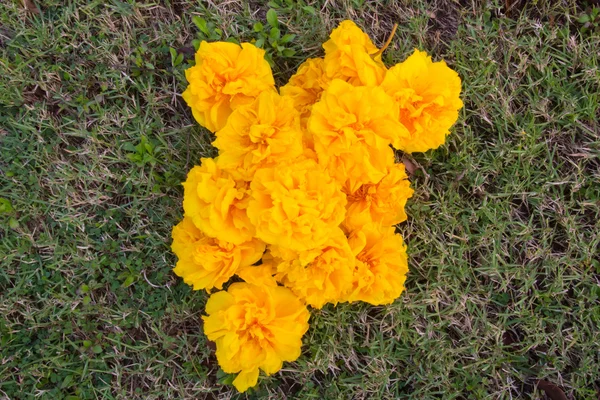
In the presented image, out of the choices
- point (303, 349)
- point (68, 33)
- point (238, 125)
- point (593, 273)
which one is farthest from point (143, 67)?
point (593, 273)

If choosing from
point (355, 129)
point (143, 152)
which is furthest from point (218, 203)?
point (143, 152)

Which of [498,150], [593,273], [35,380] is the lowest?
[35,380]

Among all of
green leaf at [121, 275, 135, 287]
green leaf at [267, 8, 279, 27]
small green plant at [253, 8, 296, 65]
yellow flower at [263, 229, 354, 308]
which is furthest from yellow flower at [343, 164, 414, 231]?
green leaf at [121, 275, 135, 287]

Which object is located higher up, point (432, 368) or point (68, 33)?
point (68, 33)

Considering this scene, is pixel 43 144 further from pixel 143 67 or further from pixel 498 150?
pixel 498 150

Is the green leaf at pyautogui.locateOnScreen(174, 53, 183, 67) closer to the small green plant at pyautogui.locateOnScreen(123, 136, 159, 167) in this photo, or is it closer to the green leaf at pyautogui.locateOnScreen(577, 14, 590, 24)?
the small green plant at pyautogui.locateOnScreen(123, 136, 159, 167)

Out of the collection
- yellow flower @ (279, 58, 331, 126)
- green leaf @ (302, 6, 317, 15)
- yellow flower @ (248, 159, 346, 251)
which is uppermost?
green leaf @ (302, 6, 317, 15)
